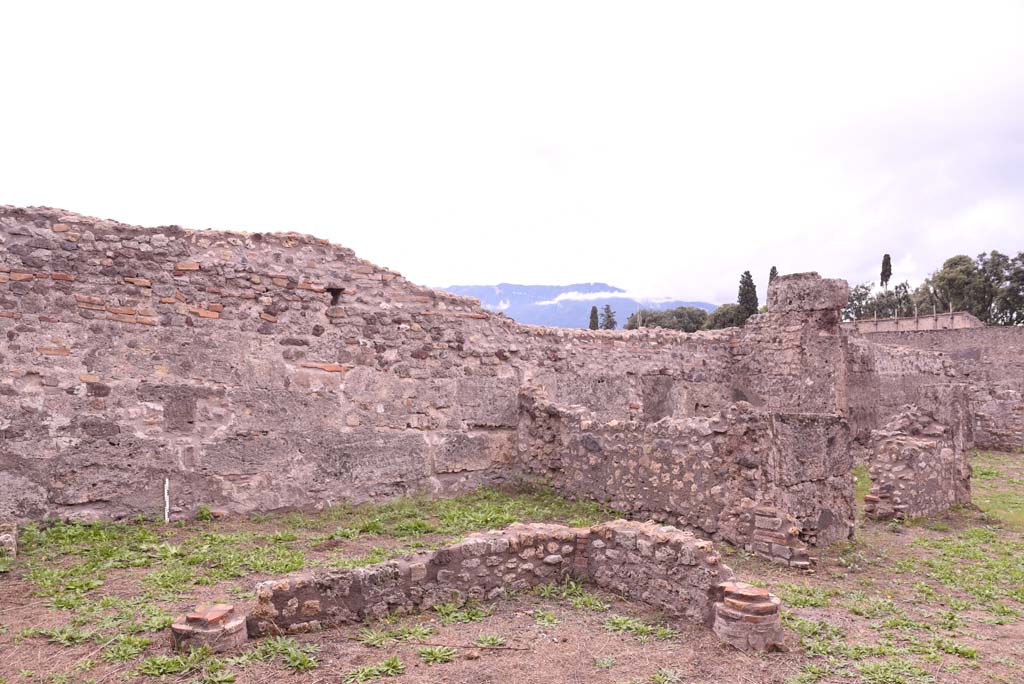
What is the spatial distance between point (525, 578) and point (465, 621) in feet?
2.92

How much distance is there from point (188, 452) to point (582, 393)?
663 centimetres

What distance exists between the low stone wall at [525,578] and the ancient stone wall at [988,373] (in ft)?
46.9

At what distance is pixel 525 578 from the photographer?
596 cm

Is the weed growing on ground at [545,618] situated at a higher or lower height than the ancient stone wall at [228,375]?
lower

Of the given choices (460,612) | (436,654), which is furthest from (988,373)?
(436,654)

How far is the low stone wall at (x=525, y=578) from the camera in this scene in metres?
4.75

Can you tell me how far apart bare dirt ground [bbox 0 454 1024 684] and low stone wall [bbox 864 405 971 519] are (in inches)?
53.9

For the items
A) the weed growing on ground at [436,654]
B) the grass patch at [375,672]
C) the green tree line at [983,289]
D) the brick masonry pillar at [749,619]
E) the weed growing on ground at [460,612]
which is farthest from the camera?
the green tree line at [983,289]

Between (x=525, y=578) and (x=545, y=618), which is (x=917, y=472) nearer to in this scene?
(x=525, y=578)

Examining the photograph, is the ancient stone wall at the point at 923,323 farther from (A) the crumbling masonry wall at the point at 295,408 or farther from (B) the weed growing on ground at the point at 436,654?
(B) the weed growing on ground at the point at 436,654

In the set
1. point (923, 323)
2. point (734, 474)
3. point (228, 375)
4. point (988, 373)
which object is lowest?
point (734, 474)

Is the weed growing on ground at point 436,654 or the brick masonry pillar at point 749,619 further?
the brick masonry pillar at point 749,619

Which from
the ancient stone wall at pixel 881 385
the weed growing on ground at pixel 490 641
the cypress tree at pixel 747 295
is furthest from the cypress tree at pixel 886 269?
the weed growing on ground at pixel 490 641

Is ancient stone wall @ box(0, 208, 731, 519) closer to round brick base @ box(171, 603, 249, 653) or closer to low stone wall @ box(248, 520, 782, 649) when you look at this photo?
low stone wall @ box(248, 520, 782, 649)
